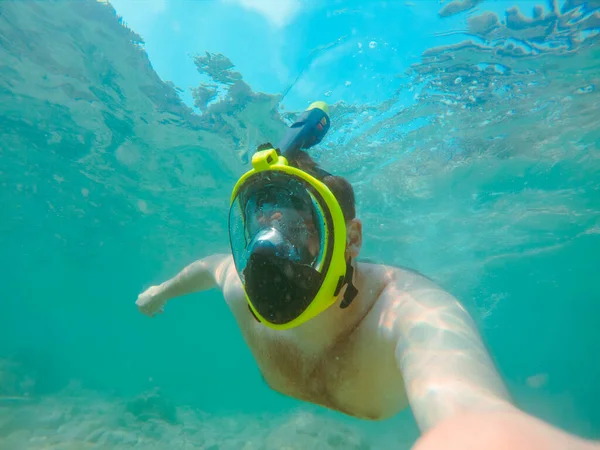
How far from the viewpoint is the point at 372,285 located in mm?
2854

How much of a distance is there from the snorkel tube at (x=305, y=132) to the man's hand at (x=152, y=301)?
103 inches

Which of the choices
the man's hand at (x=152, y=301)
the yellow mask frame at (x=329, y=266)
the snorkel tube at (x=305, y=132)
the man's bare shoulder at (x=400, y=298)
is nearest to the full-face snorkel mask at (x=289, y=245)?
the yellow mask frame at (x=329, y=266)

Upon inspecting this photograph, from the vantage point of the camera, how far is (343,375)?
9.26ft

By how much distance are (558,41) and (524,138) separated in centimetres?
505

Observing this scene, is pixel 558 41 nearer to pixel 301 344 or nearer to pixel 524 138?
pixel 524 138

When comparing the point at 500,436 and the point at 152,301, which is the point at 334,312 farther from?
the point at 152,301

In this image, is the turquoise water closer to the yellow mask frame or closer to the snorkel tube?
the yellow mask frame

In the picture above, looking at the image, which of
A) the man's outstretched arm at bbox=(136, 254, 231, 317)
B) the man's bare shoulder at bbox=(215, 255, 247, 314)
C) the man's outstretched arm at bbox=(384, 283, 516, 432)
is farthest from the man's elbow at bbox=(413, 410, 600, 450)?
the man's outstretched arm at bbox=(136, 254, 231, 317)

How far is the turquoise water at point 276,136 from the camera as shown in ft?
33.7

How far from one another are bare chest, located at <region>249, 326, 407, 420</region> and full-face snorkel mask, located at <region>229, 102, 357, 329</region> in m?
0.49

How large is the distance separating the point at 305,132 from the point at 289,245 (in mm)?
1318

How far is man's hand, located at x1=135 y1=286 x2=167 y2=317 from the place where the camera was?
182 inches

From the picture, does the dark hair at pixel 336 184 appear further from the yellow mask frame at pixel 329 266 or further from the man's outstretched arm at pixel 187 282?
the man's outstretched arm at pixel 187 282

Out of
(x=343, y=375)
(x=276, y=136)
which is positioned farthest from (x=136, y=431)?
(x=343, y=375)
